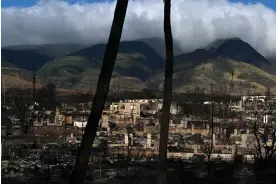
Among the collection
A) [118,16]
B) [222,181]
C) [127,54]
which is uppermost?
[127,54]

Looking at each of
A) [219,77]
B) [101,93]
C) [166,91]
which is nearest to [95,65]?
[219,77]

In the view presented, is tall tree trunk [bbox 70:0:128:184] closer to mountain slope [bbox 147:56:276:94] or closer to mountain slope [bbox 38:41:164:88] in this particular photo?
mountain slope [bbox 147:56:276:94]

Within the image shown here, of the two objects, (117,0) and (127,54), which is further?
(127,54)

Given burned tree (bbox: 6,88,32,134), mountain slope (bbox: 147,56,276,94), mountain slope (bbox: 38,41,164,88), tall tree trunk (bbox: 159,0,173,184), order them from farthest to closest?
mountain slope (bbox: 38,41,164,88) < mountain slope (bbox: 147,56,276,94) < burned tree (bbox: 6,88,32,134) < tall tree trunk (bbox: 159,0,173,184)

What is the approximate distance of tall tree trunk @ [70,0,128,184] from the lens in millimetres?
5841

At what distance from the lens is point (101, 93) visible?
236 inches

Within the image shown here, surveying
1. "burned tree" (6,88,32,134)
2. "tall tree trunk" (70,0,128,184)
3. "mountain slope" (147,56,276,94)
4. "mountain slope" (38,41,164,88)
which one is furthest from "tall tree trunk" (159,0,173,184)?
"mountain slope" (38,41,164,88)

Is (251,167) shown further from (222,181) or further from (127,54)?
(127,54)

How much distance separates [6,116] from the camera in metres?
26.8

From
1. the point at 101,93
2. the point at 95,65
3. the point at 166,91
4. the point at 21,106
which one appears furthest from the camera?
the point at 95,65

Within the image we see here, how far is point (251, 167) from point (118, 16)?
355 inches

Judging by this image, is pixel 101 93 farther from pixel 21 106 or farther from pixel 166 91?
pixel 21 106

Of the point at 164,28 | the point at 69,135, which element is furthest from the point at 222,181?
the point at 69,135

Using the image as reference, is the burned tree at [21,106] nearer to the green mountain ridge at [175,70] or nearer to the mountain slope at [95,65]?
the green mountain ridge at [175,70]
